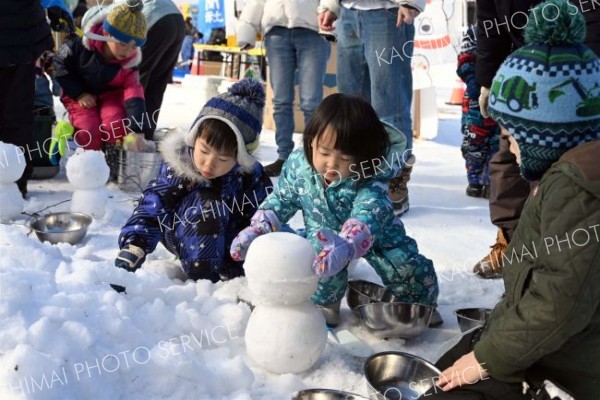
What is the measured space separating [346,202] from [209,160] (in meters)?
0.54

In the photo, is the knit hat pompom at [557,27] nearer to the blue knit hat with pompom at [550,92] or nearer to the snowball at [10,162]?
the blue knit hat with pompom at [550,92]

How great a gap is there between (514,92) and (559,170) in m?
0.27

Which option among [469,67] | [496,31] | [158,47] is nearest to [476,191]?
[469,67]

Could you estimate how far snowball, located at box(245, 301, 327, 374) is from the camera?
1734 mm

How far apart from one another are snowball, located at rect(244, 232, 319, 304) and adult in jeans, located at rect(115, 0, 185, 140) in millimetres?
2745

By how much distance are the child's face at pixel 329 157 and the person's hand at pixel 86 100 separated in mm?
2425

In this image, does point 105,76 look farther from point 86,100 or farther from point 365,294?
point 365,294

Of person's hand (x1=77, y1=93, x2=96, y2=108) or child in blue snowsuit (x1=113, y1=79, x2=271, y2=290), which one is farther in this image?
person's hand (x1=77, y1=93, x2=96, y2=108)

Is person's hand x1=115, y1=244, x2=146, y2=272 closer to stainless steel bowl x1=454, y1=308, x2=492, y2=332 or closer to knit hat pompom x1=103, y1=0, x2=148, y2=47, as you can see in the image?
stainless steel bowl x1=454, y1=308, x2=492, y2=332

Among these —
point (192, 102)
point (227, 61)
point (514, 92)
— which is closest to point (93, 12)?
point (514, 92)

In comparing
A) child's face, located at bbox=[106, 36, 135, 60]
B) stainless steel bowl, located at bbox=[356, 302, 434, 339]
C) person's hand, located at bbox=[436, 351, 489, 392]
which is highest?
child's face, located at bbox=[106, 36, 135, 60]

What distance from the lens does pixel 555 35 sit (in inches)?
55.4

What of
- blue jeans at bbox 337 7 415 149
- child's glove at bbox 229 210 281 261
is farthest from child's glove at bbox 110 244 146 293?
blue jeans at bbox 337 7 415 149

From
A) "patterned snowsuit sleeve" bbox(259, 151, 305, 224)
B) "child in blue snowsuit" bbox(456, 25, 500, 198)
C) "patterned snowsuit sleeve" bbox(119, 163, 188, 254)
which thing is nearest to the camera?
"patterned snowsuit sleeve" bbox(259, 151, 305, 224)
